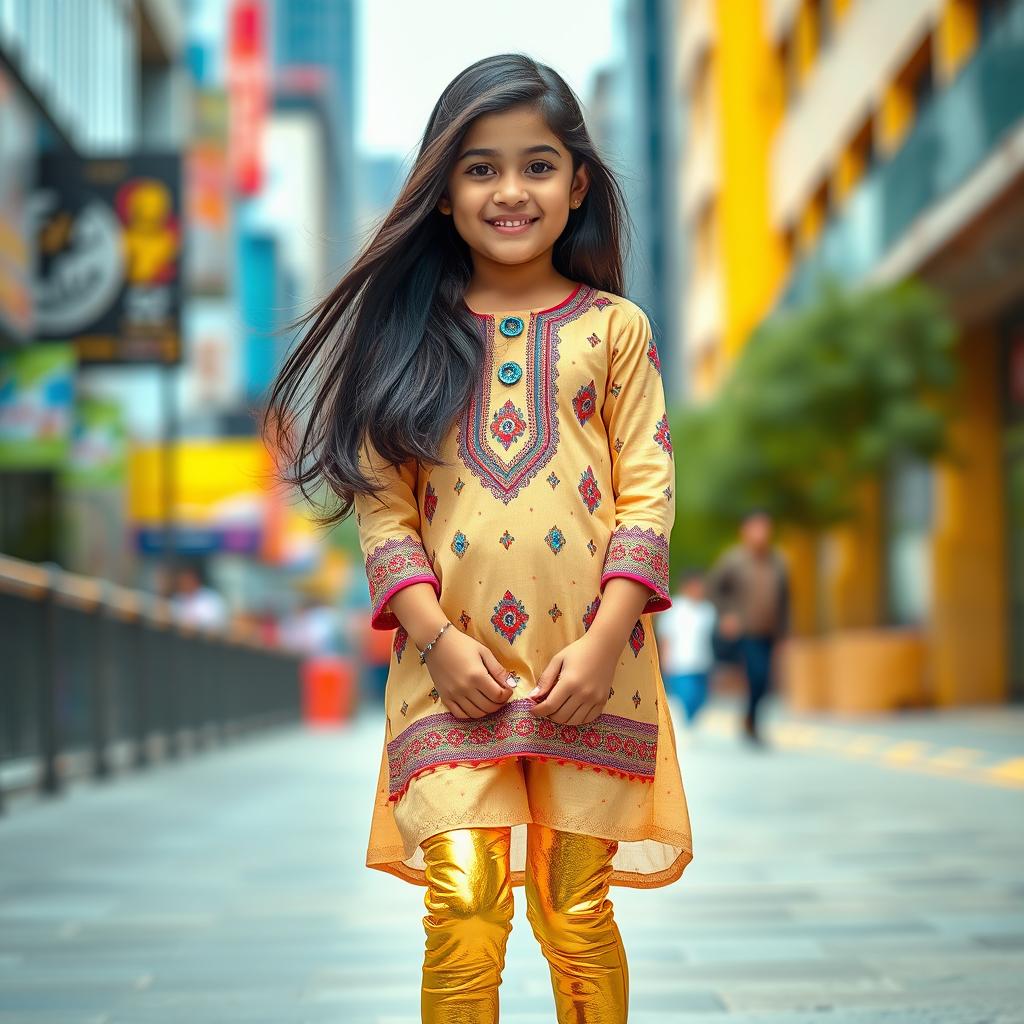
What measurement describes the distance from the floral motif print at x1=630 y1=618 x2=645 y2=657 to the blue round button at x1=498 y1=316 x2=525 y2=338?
51 cm

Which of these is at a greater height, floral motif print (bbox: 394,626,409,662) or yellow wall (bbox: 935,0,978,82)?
yellow wall (bbox: 935,0,978,82)

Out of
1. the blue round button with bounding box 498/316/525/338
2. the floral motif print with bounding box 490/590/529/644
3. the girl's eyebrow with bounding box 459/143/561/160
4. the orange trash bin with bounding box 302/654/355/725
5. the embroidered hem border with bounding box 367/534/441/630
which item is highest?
the girl's eyebrow with bounding box 459/143/561/160

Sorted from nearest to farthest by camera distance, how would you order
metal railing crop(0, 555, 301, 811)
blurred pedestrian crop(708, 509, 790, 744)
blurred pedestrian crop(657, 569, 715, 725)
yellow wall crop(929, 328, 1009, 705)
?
metal railing crop(0, 555, 301, 811)
blurred pedestrian crop(708, 509, 790, 744)
blurred pedestrian crop(657, 569, 715, 725)
yellow wall crop(929, 328, 1009, 705)

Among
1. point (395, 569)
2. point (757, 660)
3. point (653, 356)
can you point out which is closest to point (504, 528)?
point (395, 569)

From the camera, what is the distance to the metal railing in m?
9.18

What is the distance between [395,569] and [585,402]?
16.5 inches

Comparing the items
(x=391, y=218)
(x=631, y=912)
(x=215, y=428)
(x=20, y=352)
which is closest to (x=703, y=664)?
(x=20, y=352)

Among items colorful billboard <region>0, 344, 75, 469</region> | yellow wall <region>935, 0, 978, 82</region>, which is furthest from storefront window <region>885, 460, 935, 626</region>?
colorful billboard <region>0, 344, 75, 469</region>

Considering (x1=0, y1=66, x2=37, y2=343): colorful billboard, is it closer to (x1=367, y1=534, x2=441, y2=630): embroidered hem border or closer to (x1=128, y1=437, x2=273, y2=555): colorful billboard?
(x1=128, y1=437, x2=273, y2=555): colorful billboard

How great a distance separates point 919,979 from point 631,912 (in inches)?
57.5

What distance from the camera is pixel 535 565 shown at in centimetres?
274

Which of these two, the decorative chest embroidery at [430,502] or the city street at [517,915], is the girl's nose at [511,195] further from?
the city street at [517,915]

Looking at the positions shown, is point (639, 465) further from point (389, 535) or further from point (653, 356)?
point (389, 535)

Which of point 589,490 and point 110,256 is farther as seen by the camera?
point 110,256
